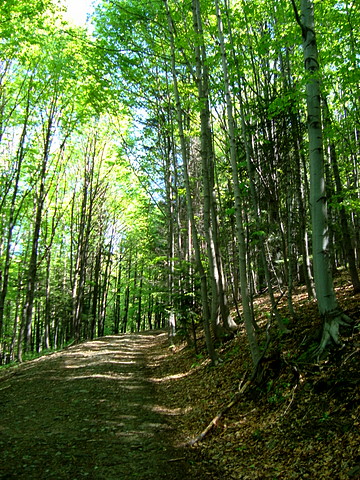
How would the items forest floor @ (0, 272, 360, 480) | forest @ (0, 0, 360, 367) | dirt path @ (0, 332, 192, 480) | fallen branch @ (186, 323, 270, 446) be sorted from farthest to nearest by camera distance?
forest @ (0, 0, 360, 367) → fallen branch @ (186, 323, 270, 446) → dirt path @ (0, 332, 192, 480) → forest floor @ (0, 272, 360, 480)

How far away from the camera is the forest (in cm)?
628

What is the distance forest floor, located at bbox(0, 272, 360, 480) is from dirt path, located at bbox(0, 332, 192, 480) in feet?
0.06

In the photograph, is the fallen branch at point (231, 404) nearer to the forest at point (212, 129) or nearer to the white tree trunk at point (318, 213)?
the forest at point (212, 129)

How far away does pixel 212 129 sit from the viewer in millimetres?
10133

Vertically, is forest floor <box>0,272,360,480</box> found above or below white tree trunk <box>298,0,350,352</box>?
below

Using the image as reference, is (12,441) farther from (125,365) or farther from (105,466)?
(125,365)

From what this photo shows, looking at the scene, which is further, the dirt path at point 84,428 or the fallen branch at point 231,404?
the fallen branch at point 231,404

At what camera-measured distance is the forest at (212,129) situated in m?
6.28

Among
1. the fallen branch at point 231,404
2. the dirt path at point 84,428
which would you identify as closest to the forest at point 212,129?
the fallen branch at point 231,404

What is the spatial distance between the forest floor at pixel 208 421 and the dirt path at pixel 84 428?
0.02 metres

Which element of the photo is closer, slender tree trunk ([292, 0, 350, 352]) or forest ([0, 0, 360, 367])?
slender tree trunk ([292, 0, 350, 352])

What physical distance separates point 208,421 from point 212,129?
314 inches

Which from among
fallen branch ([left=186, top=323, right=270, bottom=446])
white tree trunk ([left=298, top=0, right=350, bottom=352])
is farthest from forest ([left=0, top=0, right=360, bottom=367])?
fallen branch ([left=186, top=323, right=270, bottom=446])

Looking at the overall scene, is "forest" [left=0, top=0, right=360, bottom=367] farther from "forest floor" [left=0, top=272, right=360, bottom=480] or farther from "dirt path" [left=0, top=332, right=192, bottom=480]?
"dirt path" [left=0, top=332, right=192, bottom=480]
